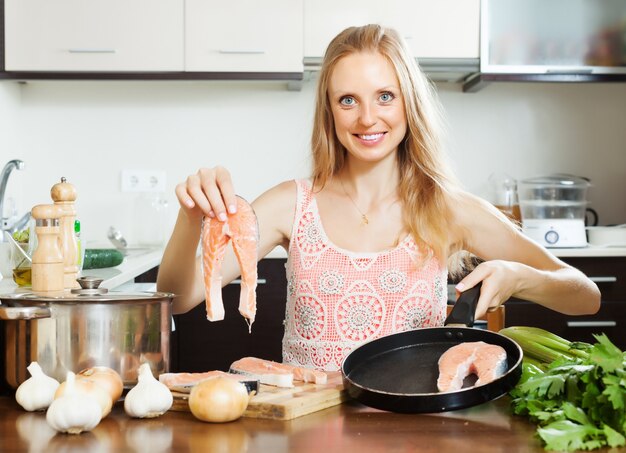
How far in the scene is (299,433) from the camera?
101 cm

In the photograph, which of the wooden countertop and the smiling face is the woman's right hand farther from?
the smiling face

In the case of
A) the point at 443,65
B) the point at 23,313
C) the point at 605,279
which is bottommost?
the point at 605,279

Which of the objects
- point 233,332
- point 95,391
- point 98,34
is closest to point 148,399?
point 95,391

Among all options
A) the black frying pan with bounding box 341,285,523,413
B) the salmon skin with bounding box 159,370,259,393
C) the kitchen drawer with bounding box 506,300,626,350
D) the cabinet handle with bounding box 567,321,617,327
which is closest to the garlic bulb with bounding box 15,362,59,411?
the salmon skin with bounding box 159,370,259,393

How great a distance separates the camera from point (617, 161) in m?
3.89

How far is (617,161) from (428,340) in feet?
9.48

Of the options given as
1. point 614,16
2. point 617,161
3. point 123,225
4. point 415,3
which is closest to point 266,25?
point 415,3

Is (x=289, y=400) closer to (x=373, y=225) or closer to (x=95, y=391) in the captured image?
(x=95, y=391)

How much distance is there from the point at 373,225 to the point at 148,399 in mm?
907

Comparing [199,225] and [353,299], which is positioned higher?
[199,225]

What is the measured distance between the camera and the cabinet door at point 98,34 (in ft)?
11.3

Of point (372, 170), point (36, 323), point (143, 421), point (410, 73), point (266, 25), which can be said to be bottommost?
point (143, 421)

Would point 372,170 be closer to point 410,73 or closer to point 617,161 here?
point 410,73

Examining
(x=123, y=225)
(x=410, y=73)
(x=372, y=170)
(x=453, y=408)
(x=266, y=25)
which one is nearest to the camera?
(x=453, y=408)
